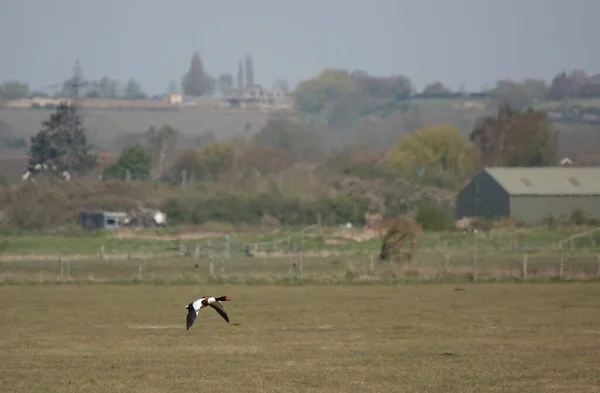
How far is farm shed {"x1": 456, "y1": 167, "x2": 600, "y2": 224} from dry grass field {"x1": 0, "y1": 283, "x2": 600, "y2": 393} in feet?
166

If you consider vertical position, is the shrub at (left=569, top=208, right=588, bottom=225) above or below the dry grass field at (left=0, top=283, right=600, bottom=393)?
below

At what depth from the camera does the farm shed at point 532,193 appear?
102 meters

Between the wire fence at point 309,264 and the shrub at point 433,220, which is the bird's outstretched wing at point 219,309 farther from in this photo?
the shrub at point 433,220

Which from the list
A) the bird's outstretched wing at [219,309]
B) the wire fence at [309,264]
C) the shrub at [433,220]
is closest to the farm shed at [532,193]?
the shrub at [433,220]

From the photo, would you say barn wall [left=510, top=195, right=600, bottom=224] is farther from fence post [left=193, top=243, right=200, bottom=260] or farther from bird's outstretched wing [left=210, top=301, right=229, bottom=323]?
bird's outstretched wing [left=210, top=301, right=229, bottom=323]

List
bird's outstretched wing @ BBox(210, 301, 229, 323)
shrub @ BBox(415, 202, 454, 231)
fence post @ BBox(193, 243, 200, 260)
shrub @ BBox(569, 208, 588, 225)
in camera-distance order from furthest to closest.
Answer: shrub @ BBox(569, 208, 588, 225), shrub @ BBox(415, 202, 454, 231), fence post @ BBox(193, 243, 200, 260), bird's outstretched wing @ BBox(210, 301, 229, 323)

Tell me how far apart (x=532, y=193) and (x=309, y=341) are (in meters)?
71.2

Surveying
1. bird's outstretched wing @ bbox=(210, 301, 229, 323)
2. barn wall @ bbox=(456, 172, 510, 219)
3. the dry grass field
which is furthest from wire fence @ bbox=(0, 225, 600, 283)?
bird's outstretched wing @ bbox=(210, 301, 229, 323)

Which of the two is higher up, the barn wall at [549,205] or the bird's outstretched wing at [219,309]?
the bird's outstretched wing at [219,309]

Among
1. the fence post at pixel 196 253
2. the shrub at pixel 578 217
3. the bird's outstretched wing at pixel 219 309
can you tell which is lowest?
the shrub at pixel 578 217

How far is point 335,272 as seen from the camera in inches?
2378

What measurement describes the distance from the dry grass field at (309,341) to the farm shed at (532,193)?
5067 centimetres

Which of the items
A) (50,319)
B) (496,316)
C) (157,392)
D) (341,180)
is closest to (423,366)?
(157,392)

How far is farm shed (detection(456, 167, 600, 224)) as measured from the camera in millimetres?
101812
